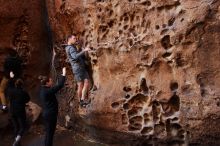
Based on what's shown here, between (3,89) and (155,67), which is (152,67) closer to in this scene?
(155,67)

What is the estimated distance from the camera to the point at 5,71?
1131 cm

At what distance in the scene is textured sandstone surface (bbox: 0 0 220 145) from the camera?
8.69 meters

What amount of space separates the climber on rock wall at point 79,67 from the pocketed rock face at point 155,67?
0.63ft

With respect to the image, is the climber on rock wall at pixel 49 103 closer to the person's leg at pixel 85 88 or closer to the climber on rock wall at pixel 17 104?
the climber on rock wall at pixel 17 104

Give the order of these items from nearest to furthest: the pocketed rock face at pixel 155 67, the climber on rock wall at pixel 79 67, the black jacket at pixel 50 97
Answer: the pocketed rock face at pixel 155 67, the black jacket at pixel 50 97, the climber on rock wall at pixel 79 67

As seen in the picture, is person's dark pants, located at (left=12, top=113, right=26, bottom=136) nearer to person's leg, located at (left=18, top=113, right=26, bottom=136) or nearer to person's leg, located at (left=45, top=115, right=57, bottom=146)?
person's leg, located at (left=18, top=113, right=26, bottom=136)

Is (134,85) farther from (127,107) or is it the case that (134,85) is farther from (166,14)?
(166,14)

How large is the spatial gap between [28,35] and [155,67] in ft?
13.3

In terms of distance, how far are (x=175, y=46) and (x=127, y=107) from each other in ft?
5.25

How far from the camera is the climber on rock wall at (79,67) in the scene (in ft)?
33.6

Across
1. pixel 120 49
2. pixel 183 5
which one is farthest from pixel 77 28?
pixel 183 5

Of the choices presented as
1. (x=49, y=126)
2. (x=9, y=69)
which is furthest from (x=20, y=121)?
(x=9, y=69)

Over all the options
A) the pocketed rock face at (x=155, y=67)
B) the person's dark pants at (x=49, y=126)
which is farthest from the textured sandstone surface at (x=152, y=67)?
the person's dark pants at (x=49, y=126)

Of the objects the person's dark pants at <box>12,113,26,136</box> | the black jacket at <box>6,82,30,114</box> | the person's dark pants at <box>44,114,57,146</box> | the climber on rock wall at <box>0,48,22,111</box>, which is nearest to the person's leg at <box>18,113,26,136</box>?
the person's dark pants at <box>12,113,26,136</box>
